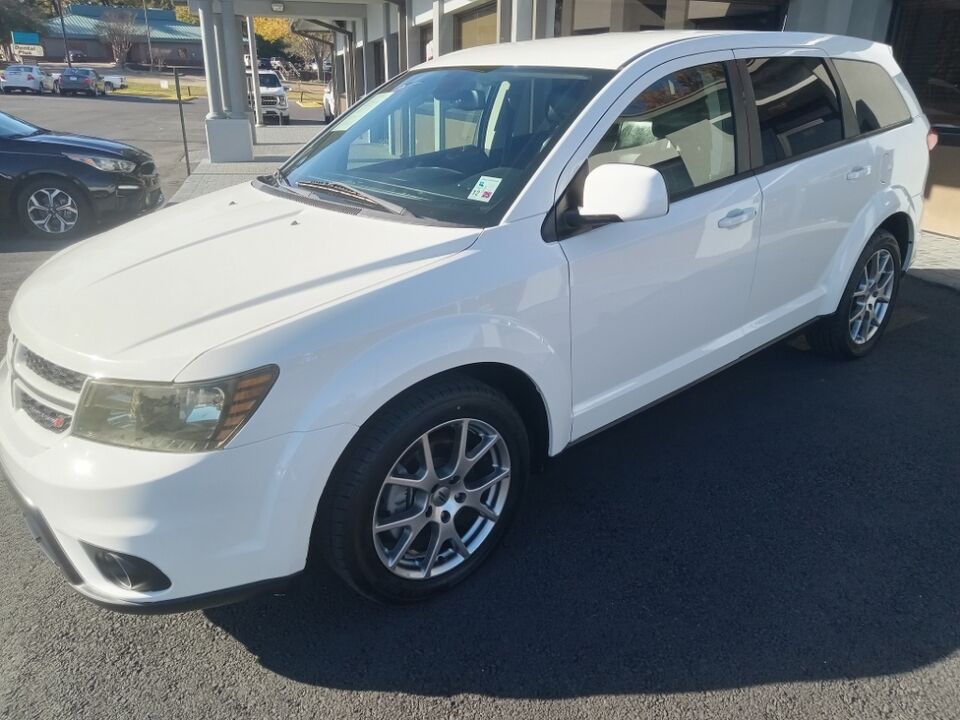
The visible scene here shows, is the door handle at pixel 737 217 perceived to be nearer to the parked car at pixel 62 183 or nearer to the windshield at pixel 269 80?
the parked car at pixel 62 183

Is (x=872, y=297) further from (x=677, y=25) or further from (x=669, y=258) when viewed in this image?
(x=677, y=25)

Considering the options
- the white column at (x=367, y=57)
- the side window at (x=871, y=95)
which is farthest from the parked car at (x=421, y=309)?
the white column at (x=367, y=57)

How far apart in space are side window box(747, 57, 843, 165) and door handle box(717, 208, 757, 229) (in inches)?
12.2

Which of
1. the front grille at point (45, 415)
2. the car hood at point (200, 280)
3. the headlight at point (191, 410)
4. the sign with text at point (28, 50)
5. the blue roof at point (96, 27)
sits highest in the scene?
the blue roof at point (96, 27)

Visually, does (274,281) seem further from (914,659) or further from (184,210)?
(914,659)

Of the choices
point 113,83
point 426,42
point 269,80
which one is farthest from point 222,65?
point 113,83

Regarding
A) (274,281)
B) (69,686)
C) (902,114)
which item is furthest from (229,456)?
(902,114)

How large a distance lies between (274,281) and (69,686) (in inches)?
55.1

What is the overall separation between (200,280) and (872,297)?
393 centimetres

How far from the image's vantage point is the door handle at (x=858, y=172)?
13.1 ft

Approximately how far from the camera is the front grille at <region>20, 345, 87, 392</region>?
219 centimetres

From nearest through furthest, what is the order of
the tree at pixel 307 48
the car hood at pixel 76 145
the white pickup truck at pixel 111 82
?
the car hood at pixel 76 145
the white pickup truck at pixel 111 82
the tree at pixel 307 48

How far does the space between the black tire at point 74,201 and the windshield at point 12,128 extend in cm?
75

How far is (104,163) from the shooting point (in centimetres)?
860
